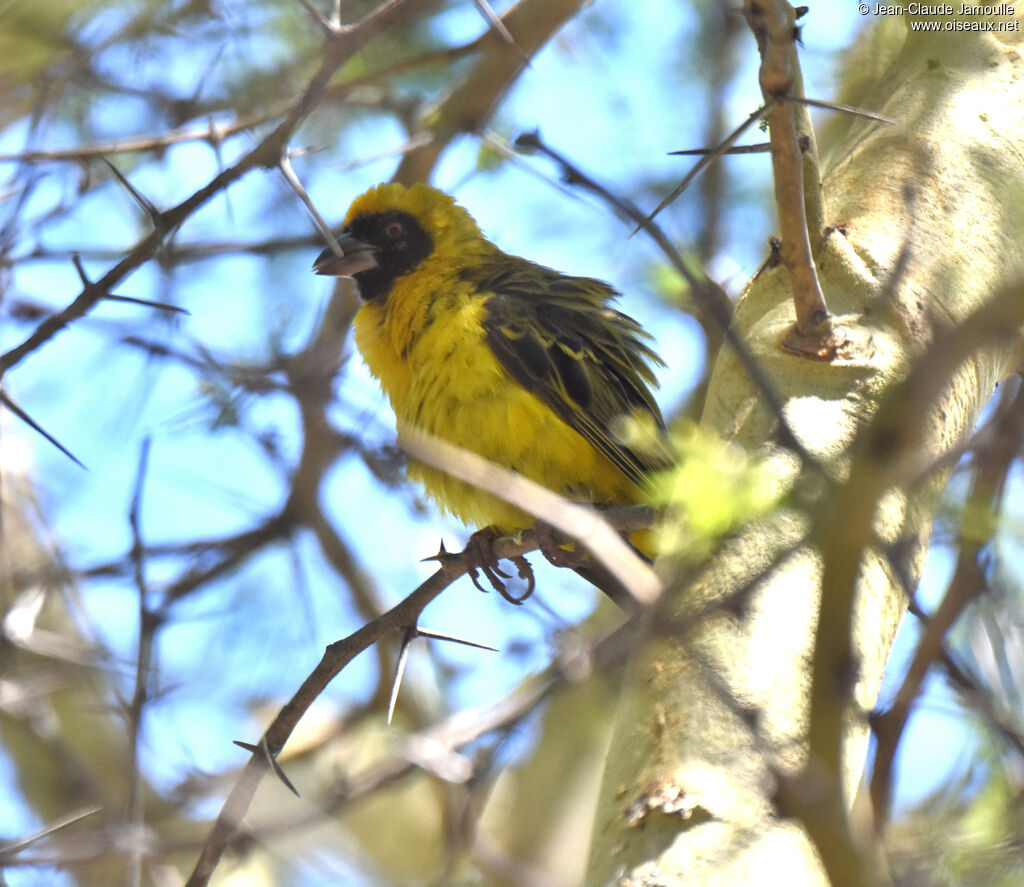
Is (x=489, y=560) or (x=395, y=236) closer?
(x=489, y=560)

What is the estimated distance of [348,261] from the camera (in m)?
4.92

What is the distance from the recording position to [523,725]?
233 cm

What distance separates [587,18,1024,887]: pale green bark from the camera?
2.02 metres

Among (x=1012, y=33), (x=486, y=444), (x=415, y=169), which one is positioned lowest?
(x=486, y=444)

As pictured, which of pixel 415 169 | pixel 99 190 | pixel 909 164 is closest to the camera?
pixel 909 164

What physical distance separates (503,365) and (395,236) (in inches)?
55.0

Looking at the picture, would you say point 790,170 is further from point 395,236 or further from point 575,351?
point 395,236

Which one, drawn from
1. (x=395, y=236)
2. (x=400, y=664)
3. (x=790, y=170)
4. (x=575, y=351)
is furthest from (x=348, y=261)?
(x=790, y=170)

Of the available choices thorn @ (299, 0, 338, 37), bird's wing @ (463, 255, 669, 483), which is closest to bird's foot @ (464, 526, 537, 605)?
bird's wing @ (463, 255, 669, 483)

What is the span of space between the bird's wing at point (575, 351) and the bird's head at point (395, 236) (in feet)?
1.07

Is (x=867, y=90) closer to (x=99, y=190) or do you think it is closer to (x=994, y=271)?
(x=994, y=271)

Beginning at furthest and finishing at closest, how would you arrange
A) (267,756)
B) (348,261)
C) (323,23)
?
(348,261), (323,23), (267,756)

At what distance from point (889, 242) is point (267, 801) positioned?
5.72m

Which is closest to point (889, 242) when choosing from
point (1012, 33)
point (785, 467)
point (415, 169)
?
point (785, 467)
